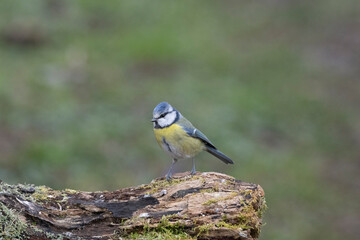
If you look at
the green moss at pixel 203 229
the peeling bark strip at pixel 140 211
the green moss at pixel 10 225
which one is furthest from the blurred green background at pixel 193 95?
the green moss at pixel 203 229

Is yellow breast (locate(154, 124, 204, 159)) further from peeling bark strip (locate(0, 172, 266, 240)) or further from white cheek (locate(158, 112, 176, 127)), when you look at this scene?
peeling bark strip (locate(0, 172, 266, 240))

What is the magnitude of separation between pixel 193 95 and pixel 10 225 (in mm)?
6616

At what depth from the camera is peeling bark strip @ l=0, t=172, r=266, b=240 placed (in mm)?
3148

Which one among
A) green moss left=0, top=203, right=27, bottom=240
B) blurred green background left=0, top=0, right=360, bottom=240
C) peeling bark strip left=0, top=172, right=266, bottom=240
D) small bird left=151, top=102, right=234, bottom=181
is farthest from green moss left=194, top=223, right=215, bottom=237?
blurred green background left=0, top=0, right=360, bottom=240

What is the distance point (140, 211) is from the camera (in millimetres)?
3350

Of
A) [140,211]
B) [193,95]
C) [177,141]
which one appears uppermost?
[193,95]

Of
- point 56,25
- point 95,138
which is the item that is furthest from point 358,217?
point 56,25

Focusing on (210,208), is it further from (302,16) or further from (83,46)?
(302,16)

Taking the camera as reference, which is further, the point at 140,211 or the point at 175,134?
the point at 175,134

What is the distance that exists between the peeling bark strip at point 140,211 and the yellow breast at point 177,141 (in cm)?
81

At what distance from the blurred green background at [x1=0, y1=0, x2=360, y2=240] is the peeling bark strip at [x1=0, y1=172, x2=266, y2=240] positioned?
3386 mm

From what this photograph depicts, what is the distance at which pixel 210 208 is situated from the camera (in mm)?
3291

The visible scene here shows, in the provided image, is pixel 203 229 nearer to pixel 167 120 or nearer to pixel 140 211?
pixel 140 211

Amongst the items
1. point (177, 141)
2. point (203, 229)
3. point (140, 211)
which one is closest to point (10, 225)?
point (140, 211)
